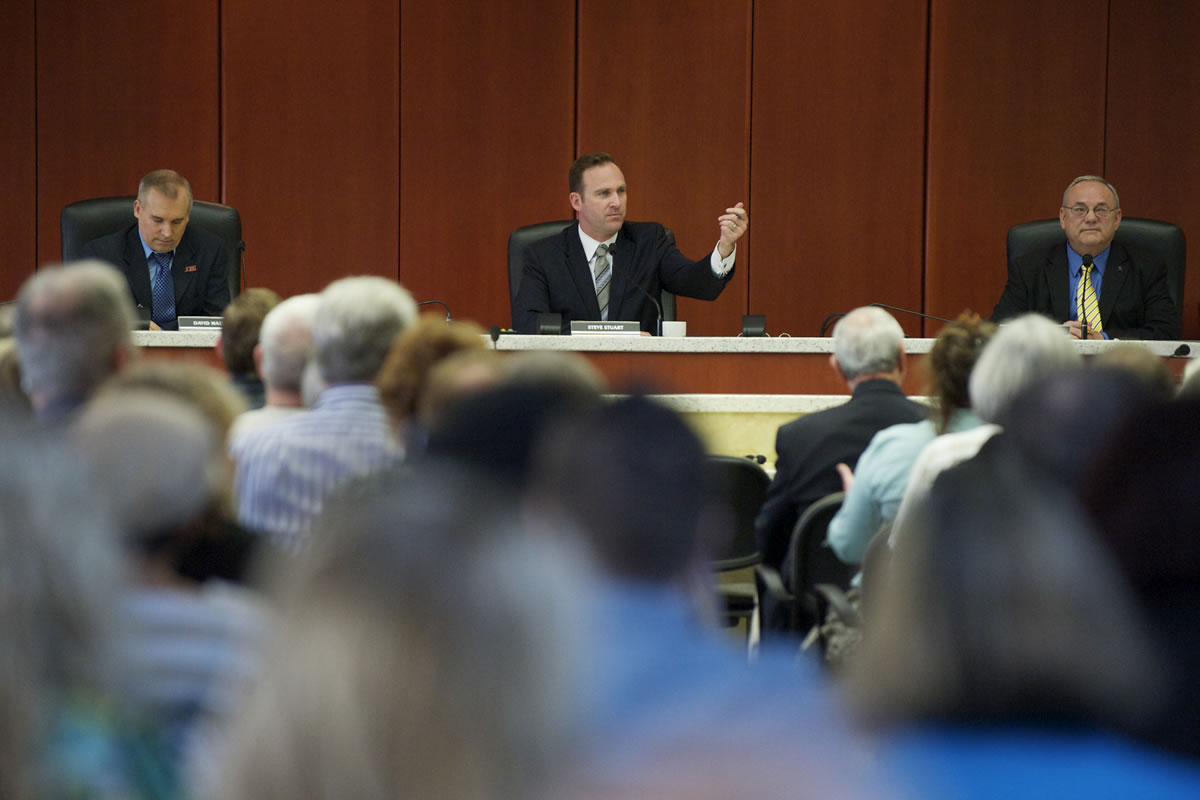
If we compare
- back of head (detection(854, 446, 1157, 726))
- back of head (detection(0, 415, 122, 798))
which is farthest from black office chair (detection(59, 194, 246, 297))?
back of head (detection(854, 446, 1157, 726))

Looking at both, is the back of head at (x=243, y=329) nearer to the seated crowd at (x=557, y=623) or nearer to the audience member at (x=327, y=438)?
the audience member at (x=327, y=438)

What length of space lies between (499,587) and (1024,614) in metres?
0.40

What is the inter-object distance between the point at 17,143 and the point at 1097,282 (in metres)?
5.51

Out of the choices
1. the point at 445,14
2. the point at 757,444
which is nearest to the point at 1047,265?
the point at 757,444

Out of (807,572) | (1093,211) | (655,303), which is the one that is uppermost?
(1093,211)

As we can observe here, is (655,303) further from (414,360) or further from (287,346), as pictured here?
(414,360)

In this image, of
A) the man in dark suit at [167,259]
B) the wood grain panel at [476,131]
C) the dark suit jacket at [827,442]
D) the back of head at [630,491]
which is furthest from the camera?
the wood grain panel at [476,131]

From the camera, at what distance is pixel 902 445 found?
9.05ft

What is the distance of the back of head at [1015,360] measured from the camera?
2.35 meters

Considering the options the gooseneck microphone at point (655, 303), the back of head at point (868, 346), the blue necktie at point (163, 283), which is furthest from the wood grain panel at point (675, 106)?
the back of head at point (868, 346)

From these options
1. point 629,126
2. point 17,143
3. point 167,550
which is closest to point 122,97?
point 17,143

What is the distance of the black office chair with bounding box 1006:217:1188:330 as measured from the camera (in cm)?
563

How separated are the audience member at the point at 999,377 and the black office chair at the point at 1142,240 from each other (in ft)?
11.2

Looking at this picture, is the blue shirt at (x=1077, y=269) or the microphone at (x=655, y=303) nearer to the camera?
the microphone at (x=655, y=303)
